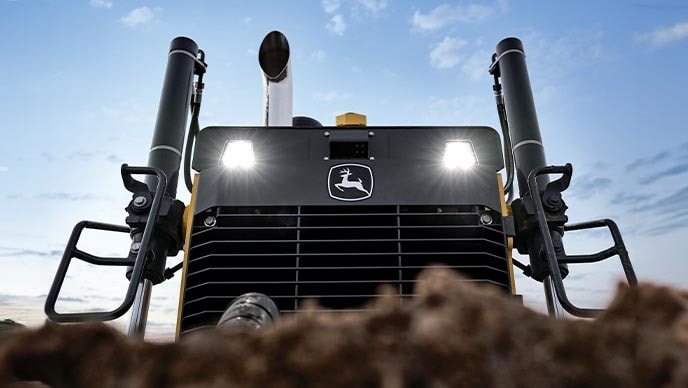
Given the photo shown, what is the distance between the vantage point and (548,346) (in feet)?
2.92

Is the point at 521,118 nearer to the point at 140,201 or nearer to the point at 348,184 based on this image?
the point at 348,184

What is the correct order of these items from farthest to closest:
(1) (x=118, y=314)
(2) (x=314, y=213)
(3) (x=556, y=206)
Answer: (3) (x=556, y=206) → (2) (x=314, y=213) → (1) (x=118, y=314)

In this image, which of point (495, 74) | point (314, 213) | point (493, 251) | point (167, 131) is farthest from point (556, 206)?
point (167, 131)

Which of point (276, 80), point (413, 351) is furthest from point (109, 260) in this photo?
point (413, 351)

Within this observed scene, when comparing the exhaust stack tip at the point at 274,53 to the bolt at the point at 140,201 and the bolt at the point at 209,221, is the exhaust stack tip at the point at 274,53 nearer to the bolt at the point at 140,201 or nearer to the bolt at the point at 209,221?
the bolt at the point at 140,201

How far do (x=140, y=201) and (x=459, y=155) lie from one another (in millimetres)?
2259

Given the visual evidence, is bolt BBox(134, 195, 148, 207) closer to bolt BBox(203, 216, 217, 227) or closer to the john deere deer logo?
bolt BBox(203, 216, 217, 227)

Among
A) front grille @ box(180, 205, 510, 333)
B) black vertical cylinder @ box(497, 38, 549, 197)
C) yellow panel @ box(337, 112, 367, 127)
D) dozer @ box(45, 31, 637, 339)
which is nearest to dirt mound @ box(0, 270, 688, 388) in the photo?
dozer @ box(45, 31, 637, 339)

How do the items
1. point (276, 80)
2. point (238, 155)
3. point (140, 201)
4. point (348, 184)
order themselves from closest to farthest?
point (348, 184) → point (238, 155) → point (140, 201) → point (276, 80)

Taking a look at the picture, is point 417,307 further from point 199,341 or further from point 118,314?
point 118,314

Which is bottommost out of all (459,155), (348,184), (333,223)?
(333,223)

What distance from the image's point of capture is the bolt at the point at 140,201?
364 cm

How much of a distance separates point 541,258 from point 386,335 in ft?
9.87

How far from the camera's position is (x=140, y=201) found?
365 cm
